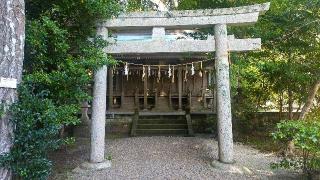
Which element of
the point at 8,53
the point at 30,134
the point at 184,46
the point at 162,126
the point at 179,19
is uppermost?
the point at 179,19

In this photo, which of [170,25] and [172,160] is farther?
[172,160]

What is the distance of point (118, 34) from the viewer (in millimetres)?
8656

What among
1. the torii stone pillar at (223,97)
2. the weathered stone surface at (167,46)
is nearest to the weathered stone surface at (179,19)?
the torii stone pillar at (223,97)

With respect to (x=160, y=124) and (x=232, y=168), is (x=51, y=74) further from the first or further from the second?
(x=160, y=124)

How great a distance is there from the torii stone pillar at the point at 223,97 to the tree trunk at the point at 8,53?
455 cm

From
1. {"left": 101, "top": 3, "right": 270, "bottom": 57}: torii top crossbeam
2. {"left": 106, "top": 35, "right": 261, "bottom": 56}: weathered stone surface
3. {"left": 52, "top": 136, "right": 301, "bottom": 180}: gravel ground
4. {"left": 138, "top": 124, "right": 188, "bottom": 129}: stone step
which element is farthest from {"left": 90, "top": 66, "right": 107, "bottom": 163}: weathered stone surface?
{"left": 138, "top": 124, "right": 188, "bottom": 129}: stone step

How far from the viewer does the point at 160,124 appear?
43.6ft

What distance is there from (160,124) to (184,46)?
18.9 ft

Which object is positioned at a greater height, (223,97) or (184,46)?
(184,46)

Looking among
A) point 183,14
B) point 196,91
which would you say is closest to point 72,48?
point 183,14

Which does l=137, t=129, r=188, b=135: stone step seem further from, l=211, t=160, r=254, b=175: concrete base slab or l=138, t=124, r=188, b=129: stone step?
l=211, t=160, r=254, b=175: concrete base slab

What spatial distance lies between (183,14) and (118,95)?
793cm

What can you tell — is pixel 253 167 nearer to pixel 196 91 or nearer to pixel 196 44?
pixel 196 44

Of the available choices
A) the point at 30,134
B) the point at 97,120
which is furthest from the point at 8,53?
the point at 97,120
